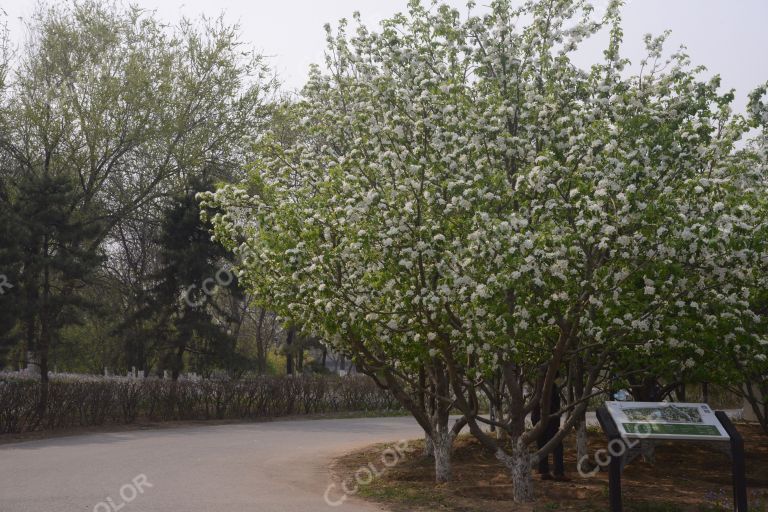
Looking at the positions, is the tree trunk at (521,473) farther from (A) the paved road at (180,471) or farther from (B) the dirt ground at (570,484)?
(A) the paved road at (180,471)

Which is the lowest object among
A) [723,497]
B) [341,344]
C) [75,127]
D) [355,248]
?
[723,497]

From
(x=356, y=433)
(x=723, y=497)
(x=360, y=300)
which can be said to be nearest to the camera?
(x=360, y=300)

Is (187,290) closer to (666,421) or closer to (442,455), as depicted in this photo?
(442,455)

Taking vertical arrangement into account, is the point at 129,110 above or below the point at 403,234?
above

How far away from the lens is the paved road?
36.1ft

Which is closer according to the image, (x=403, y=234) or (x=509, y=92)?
(x=403, y=234)

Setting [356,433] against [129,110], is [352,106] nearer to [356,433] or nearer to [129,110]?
[356,433]

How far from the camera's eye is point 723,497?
11852mm

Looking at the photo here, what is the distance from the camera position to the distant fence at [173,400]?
20500mm

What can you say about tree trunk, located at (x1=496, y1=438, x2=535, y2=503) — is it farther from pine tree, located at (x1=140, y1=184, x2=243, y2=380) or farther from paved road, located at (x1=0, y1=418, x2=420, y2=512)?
pine tree, located at (x1=140, y1=184, x2=243, y2=380)

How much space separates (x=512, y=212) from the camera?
995cm

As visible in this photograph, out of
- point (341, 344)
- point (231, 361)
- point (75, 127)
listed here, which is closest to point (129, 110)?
point (75, 127)

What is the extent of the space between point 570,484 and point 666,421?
3.56 metres

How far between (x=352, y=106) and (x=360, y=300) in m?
3.54
